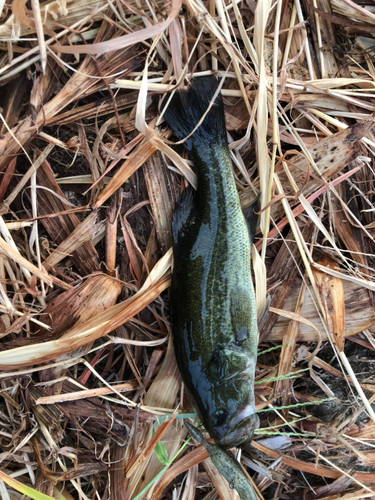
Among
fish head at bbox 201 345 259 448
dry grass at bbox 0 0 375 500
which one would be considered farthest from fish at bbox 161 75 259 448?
dry grass at bbox 0 0 375 500

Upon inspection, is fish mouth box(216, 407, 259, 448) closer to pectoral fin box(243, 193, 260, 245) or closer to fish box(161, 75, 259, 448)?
fish box(161, 75, 259, 448)

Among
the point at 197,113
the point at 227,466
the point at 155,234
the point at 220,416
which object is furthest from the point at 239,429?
the point at 197,113

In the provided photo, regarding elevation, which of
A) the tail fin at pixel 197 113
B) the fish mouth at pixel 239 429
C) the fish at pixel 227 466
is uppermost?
the tail fin at pixel 197 113

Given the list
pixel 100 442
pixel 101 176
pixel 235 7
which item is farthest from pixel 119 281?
pixel 235 7

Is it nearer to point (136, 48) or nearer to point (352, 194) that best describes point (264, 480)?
point (352, 194)

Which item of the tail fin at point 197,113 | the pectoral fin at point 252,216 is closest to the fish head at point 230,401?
the pectoral fin at point 252,216

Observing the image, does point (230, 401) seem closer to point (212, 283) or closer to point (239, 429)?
point (239, 429)

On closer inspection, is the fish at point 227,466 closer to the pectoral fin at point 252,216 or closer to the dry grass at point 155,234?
the dry grass at point 155,234
